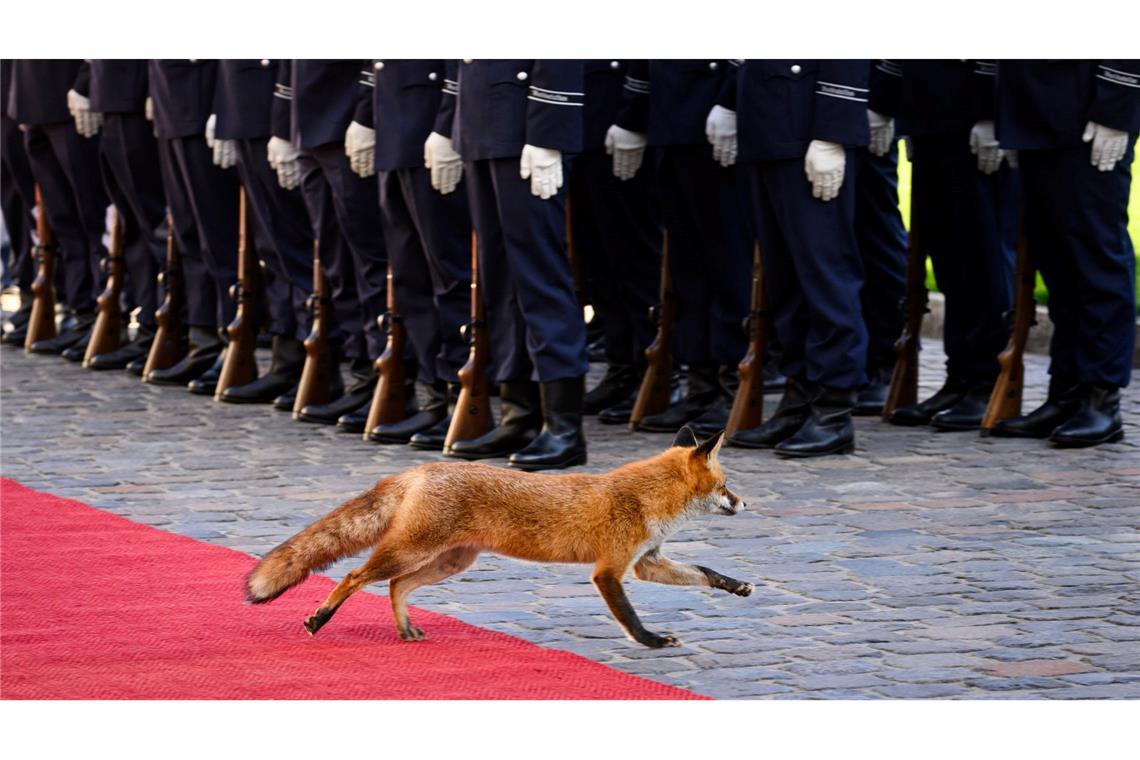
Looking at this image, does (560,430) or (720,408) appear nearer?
(560,430)

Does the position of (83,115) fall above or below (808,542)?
above

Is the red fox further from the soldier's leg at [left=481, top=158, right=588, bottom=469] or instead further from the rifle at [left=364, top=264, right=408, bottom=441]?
the rifle at [left=364, top=264, right=408, bottom=441]

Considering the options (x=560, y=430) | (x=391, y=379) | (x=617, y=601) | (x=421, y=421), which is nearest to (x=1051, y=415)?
(x=560, y=430)

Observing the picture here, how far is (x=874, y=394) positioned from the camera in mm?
8703

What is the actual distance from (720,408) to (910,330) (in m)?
0.92

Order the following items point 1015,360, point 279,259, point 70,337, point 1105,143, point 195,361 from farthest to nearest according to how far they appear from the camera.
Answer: point 70,337 → point 195,361 → point 279,259 → point 1015,360 → point 1105,143

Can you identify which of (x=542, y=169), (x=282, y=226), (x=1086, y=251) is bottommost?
(x=282, y=226)

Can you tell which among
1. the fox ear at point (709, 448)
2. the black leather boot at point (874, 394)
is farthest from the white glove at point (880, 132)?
the fox ear at point (709, 448)

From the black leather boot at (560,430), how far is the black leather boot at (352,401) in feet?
3.97

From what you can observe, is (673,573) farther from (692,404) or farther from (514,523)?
(692,404)

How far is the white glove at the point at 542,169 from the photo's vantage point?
23.4 feet

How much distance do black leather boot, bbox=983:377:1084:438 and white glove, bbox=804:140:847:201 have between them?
1258mm

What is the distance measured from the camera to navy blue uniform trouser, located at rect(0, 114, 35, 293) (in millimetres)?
11219

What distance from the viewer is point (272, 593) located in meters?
4.55
